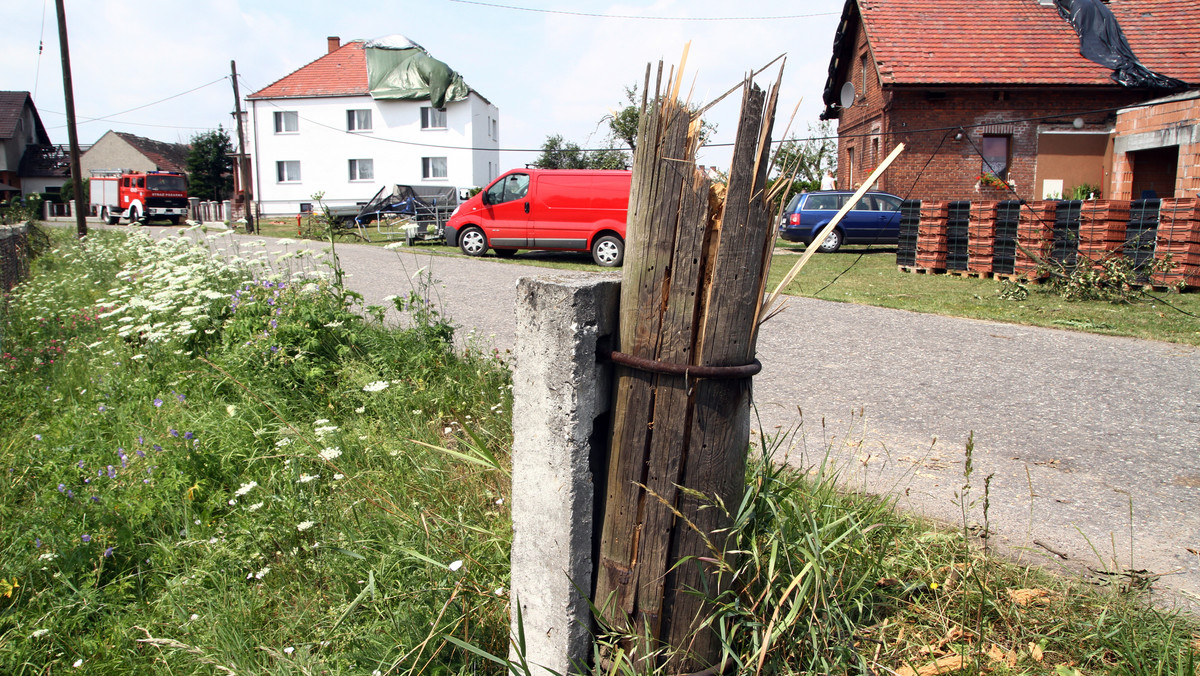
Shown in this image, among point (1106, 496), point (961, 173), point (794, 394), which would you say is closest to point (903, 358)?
point (794, 394)

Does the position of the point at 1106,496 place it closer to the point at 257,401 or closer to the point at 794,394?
the point at 794,394

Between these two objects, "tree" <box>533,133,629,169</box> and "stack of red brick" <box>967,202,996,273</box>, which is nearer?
"stack of red brick" <box>967,202,996,273</box>

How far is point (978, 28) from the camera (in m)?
23.5

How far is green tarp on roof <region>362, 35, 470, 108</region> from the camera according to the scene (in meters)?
38.7

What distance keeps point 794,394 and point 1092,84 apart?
22.3 metres

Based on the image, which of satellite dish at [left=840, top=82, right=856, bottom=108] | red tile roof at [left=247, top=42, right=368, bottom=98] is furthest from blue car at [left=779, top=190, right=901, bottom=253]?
red tile roof at [left=247, top=42, right=368, bottom=98]

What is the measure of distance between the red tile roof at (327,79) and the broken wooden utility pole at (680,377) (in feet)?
139

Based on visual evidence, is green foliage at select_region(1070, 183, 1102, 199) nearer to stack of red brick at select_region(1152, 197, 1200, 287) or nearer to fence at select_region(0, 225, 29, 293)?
stack of red brick at select_region(1152, 197, 1200, 287)

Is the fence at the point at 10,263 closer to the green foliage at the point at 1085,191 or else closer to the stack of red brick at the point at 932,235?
the stack of red brick at the point at 932,235

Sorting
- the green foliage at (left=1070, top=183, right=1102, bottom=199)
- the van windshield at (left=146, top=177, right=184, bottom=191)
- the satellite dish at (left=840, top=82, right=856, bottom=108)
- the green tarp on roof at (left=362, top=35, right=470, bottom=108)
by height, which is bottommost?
the green foliage at (left=1070, top=183, right=1102, bottom=199)

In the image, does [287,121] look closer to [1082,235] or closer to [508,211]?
[508,211]

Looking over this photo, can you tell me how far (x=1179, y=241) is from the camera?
10531mm

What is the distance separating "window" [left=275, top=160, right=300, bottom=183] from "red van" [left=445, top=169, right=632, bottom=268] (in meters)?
28.7

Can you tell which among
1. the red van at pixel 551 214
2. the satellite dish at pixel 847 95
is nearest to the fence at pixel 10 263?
the red van at pixel 551 214
